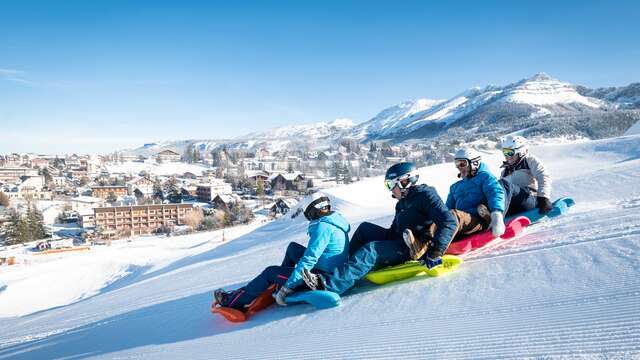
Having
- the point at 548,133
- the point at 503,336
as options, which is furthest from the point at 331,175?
the point at 503,336

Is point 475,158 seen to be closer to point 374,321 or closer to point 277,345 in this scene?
point 374,321

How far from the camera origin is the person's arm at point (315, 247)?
4098mm

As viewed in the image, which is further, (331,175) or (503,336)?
(331,175)

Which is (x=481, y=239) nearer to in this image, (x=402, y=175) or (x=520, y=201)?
(x=402, y=175)

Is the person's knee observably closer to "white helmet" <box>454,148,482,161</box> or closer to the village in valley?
"white helmet" <box>454,148,482,161</box>

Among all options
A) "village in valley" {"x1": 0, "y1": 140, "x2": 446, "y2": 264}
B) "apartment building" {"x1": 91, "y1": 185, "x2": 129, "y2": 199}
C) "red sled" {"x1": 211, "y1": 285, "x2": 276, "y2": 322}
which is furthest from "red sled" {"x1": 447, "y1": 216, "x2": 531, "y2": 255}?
"apartment building" {"x1": 91, "y1": 185, "x2": 129, "y2": 199}

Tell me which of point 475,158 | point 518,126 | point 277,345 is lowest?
point 277,345

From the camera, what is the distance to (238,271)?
8453 millimetres

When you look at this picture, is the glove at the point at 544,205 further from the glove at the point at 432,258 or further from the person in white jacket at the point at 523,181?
the glove at the point at 432,258

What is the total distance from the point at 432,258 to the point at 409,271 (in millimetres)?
331

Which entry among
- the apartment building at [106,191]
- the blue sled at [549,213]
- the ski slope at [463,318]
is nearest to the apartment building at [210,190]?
the apartment building at [106,191]

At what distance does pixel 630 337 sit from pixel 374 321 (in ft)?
6.01

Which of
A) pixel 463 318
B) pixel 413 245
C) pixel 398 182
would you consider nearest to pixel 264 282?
pixel 413 245

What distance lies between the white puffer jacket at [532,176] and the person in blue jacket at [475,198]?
1.31m
